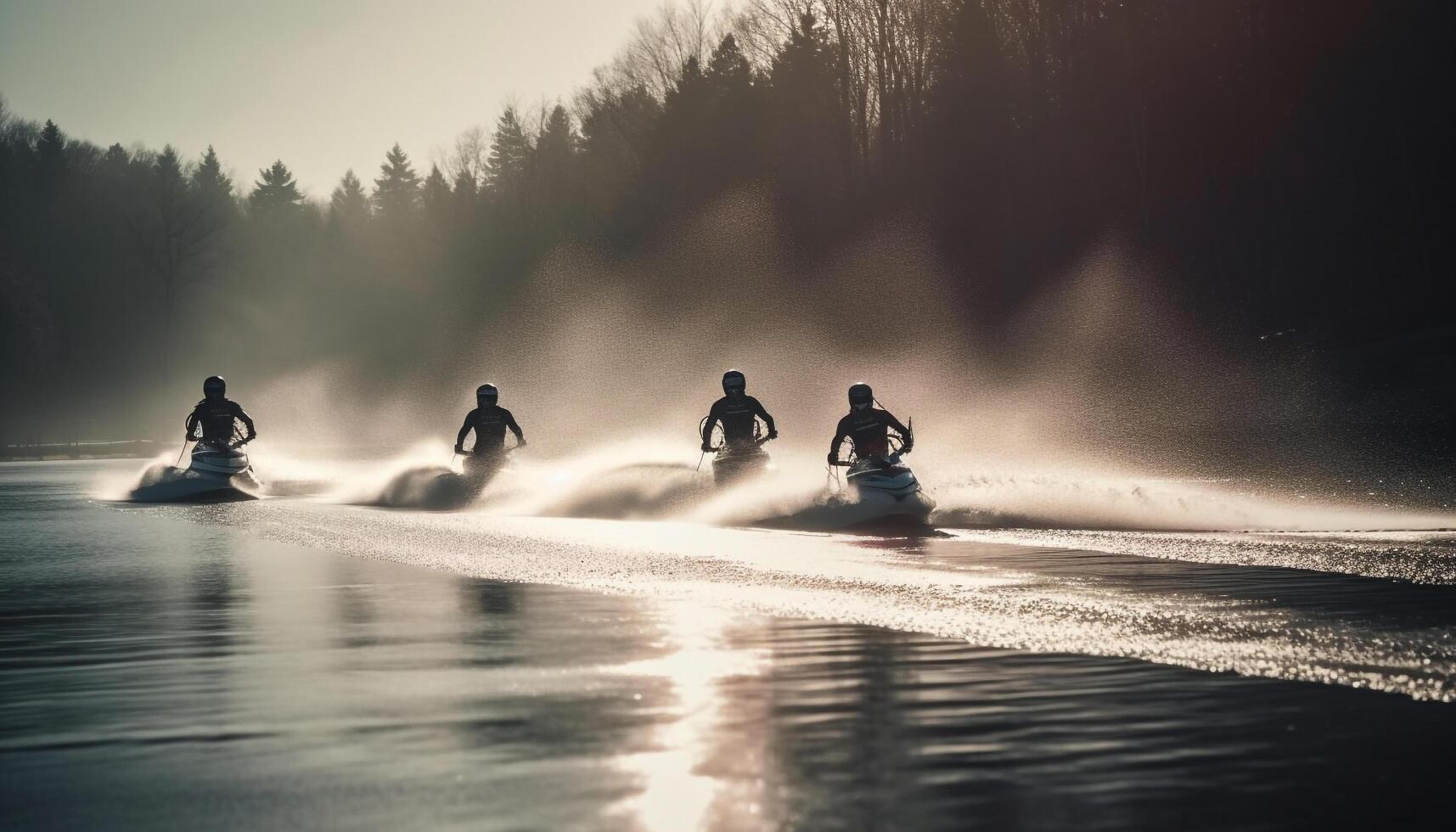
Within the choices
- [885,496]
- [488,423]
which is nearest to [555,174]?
[488,423]

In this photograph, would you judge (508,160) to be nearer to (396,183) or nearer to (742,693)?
(396,183)

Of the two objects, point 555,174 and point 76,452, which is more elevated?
point 555,174

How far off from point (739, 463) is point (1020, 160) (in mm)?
43538

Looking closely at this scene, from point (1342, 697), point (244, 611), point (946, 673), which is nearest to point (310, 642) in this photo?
point (244, 611)

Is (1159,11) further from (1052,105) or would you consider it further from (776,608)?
(776,608)

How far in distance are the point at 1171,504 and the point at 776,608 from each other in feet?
43.9

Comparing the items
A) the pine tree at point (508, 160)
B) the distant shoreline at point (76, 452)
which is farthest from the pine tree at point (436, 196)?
the distant shoreline at point (76, 452)

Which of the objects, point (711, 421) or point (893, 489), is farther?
point (711, 421)

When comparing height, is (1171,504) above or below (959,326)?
below

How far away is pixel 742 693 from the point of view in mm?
10266

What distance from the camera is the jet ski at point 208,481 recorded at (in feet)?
126

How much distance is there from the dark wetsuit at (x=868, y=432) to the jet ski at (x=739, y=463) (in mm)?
2981

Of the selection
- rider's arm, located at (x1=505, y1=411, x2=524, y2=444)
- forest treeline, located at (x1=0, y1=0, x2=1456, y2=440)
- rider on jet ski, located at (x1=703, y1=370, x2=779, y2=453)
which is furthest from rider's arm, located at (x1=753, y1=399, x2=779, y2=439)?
forest treeline, located at (x1=0, y1=0, x2=1456, y2=440)

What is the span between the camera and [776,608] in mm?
14844
